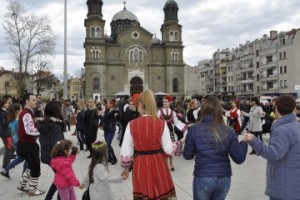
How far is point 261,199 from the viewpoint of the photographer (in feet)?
22.2

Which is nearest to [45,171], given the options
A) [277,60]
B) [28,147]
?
[28,147]

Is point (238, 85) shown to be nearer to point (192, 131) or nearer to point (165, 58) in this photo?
point (165, 58)

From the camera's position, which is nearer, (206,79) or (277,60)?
(277,60)

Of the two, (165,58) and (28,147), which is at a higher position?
(165,58)

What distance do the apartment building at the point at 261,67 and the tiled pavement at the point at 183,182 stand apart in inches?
1731

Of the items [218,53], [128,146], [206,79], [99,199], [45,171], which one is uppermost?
[218,53]

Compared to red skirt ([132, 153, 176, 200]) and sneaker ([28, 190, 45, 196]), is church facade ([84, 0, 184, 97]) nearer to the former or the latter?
sneaker ([28, 190, 45, 196])

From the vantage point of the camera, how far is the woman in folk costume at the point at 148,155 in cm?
419

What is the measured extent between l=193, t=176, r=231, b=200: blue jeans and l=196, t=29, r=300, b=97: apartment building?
163 feet

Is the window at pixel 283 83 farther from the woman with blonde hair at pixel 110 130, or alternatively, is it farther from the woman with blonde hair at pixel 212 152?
the woman with blonde hair at pixel 212 152

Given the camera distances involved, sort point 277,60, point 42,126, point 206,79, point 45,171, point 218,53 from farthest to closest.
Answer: point 206,79 < point 218,53 < point 277,60 < point 45,171 < point 42,126

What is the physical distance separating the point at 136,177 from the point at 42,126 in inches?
120

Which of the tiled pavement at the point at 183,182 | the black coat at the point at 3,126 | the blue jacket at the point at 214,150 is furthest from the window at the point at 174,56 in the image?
the blue jacket at the point at 214,150

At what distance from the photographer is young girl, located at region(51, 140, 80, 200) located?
547 cm
